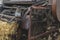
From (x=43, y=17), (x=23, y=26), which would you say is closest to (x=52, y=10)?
(x=43, y=17)

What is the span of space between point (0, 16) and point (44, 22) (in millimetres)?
1480

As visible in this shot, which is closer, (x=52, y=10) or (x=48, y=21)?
(x=52, y=10)

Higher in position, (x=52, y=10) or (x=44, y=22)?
(x=52, y=10)

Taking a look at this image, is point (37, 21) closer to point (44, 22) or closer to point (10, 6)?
point (44, 22)

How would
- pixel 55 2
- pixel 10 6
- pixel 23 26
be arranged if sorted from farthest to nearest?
1. pixel 10 6
2. pixel 23 26
3. pixel 55 2

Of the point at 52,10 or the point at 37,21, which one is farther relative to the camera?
the point at 37,21

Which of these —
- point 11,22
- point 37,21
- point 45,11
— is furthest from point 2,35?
point 45,11

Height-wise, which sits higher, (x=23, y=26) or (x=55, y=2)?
(x=55, y=2)

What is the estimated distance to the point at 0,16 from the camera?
5938mm

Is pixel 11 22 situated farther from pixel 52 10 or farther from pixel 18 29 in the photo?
pixel 52 10

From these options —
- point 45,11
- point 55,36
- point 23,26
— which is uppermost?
point 45,11

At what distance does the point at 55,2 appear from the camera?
5.23 metres

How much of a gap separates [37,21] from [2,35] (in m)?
1.23

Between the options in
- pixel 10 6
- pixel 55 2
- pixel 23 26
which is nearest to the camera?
pixel 55 2
